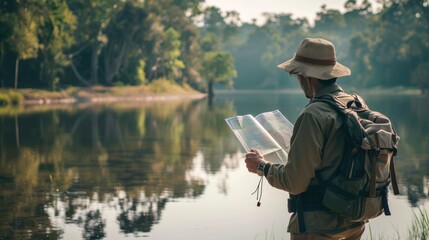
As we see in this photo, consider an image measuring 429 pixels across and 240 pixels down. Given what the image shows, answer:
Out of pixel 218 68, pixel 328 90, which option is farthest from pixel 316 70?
pixel 218 68

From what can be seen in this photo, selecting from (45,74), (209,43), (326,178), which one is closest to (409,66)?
(209,43)

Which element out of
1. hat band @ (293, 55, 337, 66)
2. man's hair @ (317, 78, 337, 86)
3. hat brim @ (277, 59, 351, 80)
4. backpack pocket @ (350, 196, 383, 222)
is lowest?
backpack pocket @ (350, 196, 383, 222)

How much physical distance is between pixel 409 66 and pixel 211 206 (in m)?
113

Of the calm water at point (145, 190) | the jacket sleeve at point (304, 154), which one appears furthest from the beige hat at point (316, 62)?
the calm water at point (145, 190)

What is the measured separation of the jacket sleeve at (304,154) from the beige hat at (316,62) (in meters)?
0.36

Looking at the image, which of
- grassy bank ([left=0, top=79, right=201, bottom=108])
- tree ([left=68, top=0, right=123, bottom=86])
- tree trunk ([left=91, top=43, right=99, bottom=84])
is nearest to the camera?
grassy bank ([left=0, top=79, right=201, bottom=108])

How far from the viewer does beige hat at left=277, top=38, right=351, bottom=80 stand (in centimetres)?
510

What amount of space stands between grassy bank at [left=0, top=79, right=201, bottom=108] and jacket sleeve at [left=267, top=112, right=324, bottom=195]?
54822 mm

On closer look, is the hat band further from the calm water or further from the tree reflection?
the tree reflection

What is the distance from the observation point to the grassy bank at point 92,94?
201 ft

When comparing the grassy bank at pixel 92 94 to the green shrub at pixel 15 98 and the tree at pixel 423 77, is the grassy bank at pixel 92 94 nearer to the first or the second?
the green shrub at pixel 15 98

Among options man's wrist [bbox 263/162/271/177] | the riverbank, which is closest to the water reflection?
man's wrist [bbox 263/162/271/177]

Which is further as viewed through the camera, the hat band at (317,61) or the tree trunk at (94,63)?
the tree trunk at (94,63)

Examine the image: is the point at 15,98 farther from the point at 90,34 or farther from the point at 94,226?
the point at 94,226
